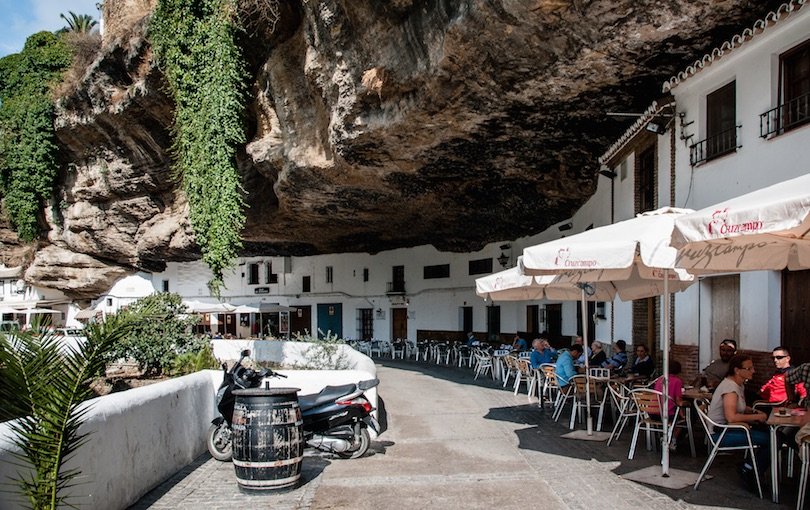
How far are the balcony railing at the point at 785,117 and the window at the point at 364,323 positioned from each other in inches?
955

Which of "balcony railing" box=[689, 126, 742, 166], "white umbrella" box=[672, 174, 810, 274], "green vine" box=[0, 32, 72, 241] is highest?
"green vine" box=[0, 32, 72, 241]

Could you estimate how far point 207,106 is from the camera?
698 inches

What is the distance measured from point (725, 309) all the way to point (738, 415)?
13.3 feet

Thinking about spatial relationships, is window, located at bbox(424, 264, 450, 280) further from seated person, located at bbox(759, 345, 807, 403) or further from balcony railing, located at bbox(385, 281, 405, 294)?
seated person, located at bbox(759, 345, 807, 403)

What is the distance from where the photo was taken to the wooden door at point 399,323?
29.3 m

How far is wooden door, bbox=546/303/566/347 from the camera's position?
20.1m

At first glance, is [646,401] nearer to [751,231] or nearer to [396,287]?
[751,231]

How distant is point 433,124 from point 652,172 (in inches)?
175

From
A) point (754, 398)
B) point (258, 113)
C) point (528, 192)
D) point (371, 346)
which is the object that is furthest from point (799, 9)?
point (371, 346)

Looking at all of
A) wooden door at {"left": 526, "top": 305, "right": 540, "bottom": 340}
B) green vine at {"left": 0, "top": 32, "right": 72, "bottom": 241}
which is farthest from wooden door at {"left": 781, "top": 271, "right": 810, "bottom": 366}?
green vine at {"left": 0, "top": 32, "right": 72, "bottom": 241}

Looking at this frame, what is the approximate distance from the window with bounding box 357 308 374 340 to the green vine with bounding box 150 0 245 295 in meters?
12.5

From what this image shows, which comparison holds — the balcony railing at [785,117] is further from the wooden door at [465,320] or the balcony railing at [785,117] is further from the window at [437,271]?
the window at [437,271]

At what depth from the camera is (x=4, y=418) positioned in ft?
15.4

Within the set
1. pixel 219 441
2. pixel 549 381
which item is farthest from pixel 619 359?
pixel 219 441
